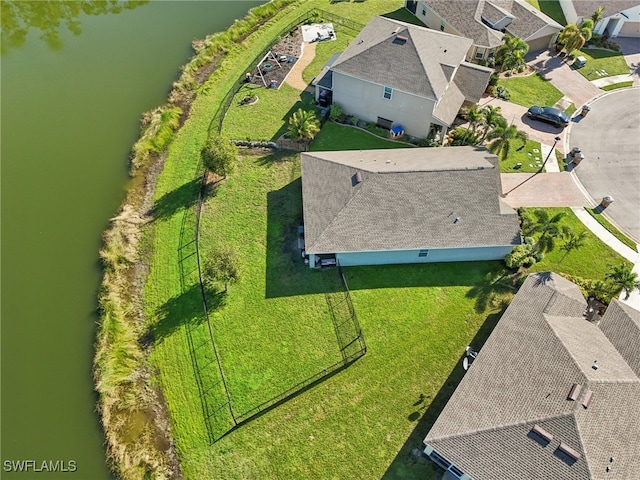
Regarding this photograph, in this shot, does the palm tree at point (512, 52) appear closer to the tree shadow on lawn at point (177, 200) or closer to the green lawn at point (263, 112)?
the green lawn at point (263, 112)

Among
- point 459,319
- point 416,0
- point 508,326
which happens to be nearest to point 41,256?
point 459,319

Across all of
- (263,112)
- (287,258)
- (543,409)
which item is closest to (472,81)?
(263,112)

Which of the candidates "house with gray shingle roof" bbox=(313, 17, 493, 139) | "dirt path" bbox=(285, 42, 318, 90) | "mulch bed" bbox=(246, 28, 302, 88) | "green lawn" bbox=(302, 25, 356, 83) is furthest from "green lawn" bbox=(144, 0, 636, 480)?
"green lawn" bbox=(302, 25, 356, 83)

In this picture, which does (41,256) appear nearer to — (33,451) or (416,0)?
(33,451)

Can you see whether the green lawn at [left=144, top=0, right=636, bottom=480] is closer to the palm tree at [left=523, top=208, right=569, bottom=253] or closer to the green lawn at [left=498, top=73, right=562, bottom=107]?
the palm tree at [left=523, top=208, right=569, bottom=253]

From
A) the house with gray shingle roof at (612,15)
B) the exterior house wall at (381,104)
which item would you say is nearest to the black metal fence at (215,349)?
the exterior house wall at (381,104)

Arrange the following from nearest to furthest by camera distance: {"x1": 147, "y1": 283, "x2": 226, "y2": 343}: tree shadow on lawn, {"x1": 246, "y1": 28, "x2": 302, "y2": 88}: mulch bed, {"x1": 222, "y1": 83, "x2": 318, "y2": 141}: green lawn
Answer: {"x1": 147, "y1": 283, "x2": 226, "y2": 343}: tree shadow on lawn → {"x1": 222, "y1": 83, "x2": 318, "y2": 141}: green lawn → {"x1": 246, "y1": 28, "x2": 302, "y2": 88}: mulch bed
